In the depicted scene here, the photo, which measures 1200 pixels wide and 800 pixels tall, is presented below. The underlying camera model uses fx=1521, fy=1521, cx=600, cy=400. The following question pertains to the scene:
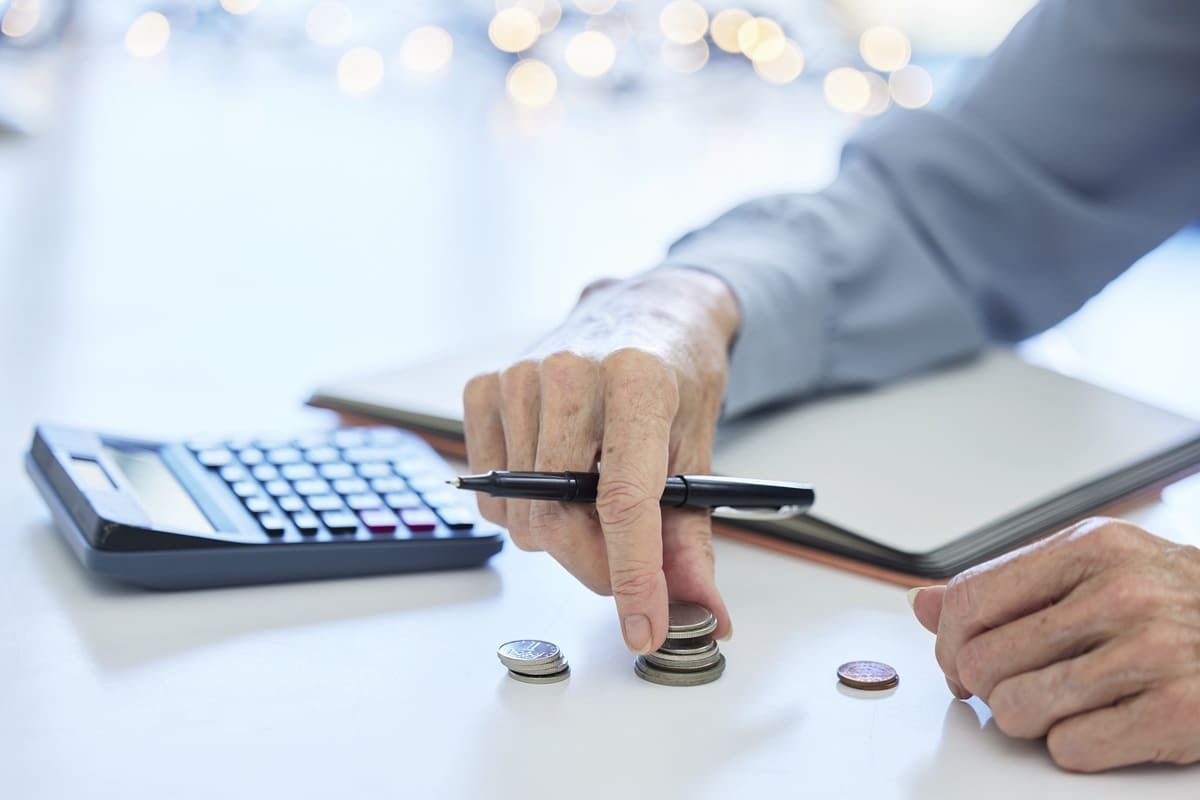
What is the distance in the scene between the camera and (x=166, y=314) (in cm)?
121

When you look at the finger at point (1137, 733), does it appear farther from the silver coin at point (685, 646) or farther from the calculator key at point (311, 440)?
the calculator key at point (311, 440)

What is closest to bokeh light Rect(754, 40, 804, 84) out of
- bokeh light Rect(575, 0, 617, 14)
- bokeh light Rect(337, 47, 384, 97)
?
bokeh light Rect(575, 0, 617, 14)

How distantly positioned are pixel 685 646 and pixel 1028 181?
60 centimetres

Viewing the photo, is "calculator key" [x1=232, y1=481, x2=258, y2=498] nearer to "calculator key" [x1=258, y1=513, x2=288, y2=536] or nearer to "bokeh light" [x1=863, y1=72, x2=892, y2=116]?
"calculator key" [x1=258, y1=513, x2=288, y2=536]

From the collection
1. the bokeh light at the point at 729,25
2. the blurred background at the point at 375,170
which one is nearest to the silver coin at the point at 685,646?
the blurred background at the point at 375,170

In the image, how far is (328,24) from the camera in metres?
3.42

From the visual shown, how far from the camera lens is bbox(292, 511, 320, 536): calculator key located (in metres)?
0.71

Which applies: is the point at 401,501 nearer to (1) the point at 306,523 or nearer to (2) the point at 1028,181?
(1) the point at 306,523

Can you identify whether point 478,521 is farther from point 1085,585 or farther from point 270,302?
point 270,302

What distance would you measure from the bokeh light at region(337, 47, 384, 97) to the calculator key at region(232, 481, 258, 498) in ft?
6.57

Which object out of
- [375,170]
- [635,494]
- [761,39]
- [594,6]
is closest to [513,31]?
[594,6]

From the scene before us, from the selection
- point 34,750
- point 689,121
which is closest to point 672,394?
point 34,750

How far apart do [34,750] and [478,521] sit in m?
0.26

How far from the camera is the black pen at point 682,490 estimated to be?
2.14ft
